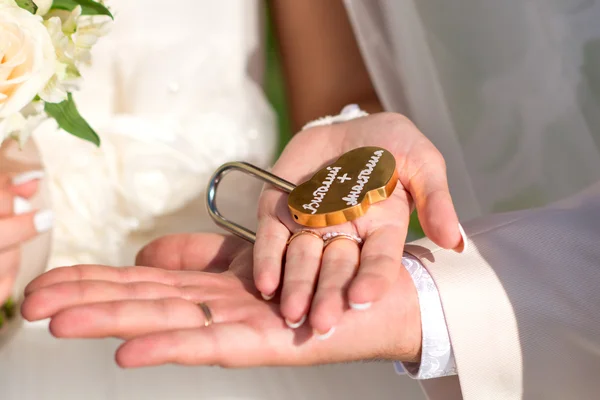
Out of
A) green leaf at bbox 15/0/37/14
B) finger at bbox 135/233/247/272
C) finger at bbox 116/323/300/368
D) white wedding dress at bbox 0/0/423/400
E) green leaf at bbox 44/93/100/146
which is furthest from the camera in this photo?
white wedding dress at bbox 0/0/423/400

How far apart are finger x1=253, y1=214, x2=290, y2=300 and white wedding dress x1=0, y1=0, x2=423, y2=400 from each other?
1.11 ft

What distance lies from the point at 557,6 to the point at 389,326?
590 mm

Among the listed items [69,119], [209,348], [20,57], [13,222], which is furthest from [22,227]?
[209,348]

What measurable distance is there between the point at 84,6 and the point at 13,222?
0.98ft

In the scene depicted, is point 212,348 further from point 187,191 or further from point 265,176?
point 187,191

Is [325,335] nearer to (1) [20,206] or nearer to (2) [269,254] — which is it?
(2) [269,254]

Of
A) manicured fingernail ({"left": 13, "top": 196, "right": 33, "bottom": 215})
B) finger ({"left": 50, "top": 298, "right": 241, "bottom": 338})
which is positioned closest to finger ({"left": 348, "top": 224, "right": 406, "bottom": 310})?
finger ({"left": 50, "top": 298, "right": 241, "bottom": 338})

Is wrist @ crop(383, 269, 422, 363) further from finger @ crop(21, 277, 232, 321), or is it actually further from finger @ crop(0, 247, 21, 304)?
finger @ crop(0, 247, 21, 304)

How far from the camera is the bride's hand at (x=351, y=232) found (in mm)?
615

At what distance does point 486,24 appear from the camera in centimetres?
102

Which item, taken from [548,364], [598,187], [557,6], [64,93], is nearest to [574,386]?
[548,364]

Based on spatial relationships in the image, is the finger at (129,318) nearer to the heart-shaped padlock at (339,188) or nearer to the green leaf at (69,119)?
the heart-shaped padlock at (339,188)

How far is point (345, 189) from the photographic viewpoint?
78cm

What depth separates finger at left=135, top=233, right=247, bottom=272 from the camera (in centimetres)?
90
